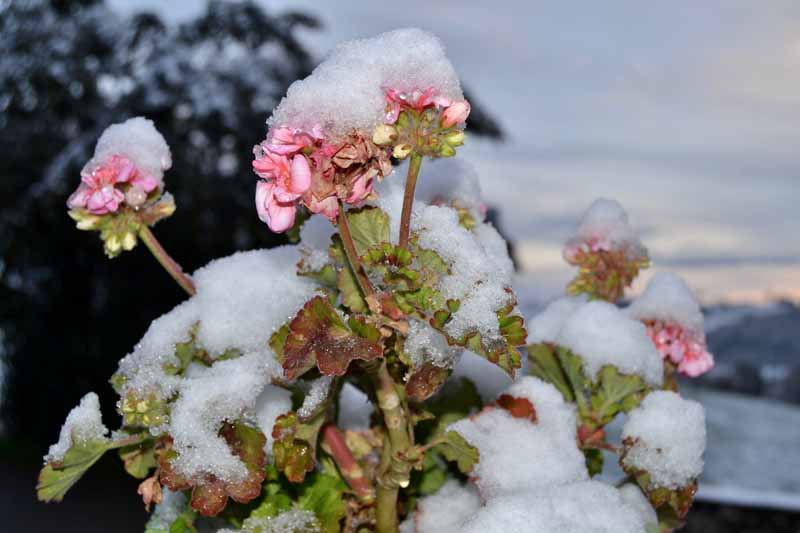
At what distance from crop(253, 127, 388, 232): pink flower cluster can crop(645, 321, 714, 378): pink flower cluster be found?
0.41 m

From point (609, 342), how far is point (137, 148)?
0.40 meters

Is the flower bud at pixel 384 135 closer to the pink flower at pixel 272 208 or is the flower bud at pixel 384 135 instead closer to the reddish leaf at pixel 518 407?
the pink flower at pixel 272 208

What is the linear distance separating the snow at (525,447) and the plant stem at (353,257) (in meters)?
0.17

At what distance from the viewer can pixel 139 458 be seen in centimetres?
60

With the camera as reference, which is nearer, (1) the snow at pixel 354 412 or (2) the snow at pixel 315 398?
(2) the snow at pixel 315 398

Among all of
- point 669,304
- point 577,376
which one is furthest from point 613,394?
point 669,304

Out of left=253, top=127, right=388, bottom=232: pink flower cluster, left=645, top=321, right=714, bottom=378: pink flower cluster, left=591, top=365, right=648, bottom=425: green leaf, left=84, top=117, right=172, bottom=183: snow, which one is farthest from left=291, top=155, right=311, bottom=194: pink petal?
left=645, top=321, right=714, bottom=378: pink flower cluster

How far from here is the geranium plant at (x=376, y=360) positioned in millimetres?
459

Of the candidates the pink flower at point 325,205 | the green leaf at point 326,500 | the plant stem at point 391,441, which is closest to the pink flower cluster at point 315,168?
the pink flower at point 325,205

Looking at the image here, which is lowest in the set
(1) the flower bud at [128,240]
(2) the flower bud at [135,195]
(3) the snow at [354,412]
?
(3) the snow at [354,412]

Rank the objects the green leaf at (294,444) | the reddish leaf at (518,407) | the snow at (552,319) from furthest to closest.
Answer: the snow at (552,319)
the reddish leaf at (518,407)
the green leaf at (294,444)

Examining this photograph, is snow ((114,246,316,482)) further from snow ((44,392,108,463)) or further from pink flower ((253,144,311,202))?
pink flower ((253,144,311,202))

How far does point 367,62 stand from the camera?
1.57 ft

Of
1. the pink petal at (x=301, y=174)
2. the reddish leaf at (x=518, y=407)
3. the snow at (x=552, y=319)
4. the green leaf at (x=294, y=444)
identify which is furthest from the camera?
the snow at (x=552, y=319)
